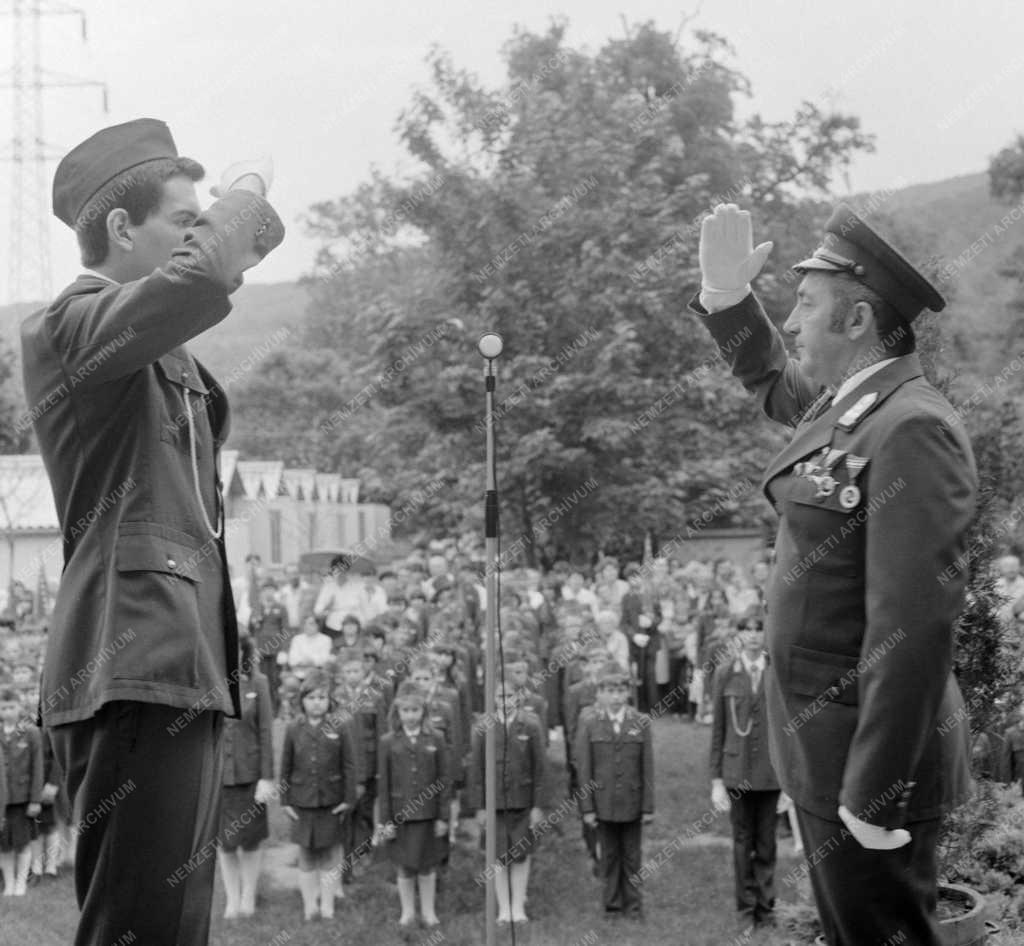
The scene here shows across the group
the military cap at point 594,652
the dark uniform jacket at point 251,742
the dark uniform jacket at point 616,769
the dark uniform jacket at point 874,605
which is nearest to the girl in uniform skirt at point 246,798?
the dark uniform jacket at point 251,742

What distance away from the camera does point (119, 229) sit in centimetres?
239

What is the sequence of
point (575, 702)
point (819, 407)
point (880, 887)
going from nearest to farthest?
point (880, 887)
point (819, 407)
point (575, 702)

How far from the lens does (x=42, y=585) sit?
20547 mm

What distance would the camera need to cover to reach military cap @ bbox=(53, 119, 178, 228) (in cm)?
238

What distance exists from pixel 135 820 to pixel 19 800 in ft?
23.1

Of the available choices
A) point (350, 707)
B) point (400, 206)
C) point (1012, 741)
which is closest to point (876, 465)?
point (1012, 741)

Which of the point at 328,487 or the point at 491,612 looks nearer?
the point at 491,612

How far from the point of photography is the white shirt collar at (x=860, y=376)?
2.69 meters

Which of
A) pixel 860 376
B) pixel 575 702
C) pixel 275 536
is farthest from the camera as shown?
pixel 275 536

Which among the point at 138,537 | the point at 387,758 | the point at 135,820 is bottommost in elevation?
the point at 387,758

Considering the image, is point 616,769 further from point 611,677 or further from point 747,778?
point 747,778

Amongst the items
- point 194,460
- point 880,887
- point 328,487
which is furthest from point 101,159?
point 328,487

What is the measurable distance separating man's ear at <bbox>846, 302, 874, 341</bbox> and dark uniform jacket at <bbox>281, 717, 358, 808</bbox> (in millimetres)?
6202

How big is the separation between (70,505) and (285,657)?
39.5 feet
